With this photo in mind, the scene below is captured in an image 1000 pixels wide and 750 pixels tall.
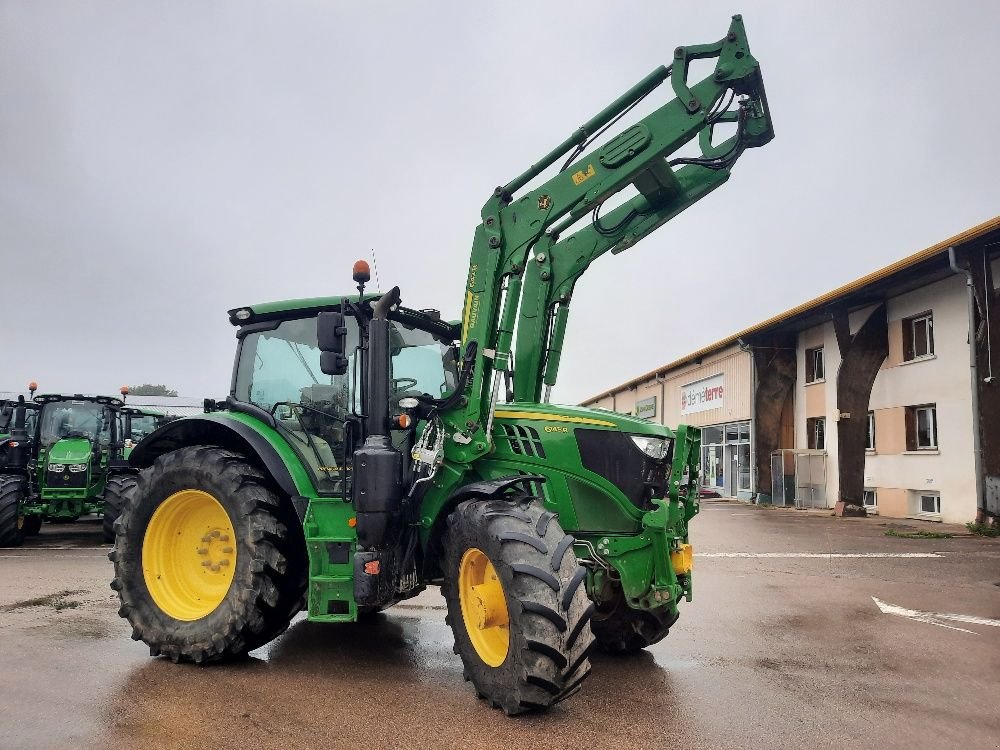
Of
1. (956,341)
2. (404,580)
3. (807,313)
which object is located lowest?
(404,580)

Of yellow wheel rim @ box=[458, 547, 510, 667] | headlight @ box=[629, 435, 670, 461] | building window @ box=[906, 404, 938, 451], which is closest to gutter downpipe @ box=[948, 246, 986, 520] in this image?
building window @ box=[906, 404, 938, 451]

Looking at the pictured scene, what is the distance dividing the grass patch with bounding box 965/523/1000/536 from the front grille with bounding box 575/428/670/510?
13.3m

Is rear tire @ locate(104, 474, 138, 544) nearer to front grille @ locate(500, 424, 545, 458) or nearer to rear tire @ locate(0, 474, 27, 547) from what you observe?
rear tire @ locate(0, 474, 27, 547)

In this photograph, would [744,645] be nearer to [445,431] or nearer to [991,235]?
[445,431]

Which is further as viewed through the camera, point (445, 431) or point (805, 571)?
point (805, 571)

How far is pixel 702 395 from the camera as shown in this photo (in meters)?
30.3

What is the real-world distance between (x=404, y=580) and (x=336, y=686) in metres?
0.72

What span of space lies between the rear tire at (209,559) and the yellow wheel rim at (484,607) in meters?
1.27

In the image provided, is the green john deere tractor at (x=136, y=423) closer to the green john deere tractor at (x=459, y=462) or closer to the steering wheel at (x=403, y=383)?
the green john deere tractor at (x=459, y=462)

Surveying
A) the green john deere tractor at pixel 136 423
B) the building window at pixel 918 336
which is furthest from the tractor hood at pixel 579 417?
the building window at pixel 918 336

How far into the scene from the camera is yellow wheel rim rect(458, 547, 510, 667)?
414cm

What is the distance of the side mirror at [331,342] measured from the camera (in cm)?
Result: 477

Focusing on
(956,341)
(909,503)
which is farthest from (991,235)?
(909,503)

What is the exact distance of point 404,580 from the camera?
4766mm
